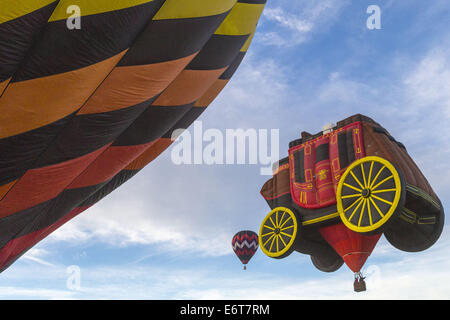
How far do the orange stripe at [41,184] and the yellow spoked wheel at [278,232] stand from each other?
5.61 meters

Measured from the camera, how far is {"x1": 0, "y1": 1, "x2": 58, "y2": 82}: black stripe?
3308 millimetres

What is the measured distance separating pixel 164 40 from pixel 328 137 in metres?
6.16

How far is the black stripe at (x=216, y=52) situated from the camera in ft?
16.4

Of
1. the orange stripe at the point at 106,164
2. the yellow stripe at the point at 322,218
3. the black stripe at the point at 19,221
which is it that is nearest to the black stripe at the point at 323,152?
the yellow stripe at the point at 322,218

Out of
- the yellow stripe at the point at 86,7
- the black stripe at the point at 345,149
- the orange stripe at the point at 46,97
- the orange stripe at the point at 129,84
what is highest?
the black stripe at the point at 345,149

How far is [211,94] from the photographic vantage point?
6.29m

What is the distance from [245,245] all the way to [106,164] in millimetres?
8677

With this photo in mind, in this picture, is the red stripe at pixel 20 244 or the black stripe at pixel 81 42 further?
the red stripe at pixel 20 244

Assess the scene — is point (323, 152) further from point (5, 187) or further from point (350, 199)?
point (5, 187)

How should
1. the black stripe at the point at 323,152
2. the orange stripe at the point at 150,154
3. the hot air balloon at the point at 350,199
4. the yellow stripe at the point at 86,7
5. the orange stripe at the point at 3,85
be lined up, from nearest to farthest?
Answer: the yellow stripe at the point at 86,7
the orange stripe at the point at 3,85
the orange stripe at the point at 150,154
the hot air balloon at the point at 350,199
the black stripe at the point at 323,152

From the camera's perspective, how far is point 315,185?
942 centimetres

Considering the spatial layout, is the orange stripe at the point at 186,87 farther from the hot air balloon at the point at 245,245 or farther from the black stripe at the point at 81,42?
the hot air balloon at the point at 245,245

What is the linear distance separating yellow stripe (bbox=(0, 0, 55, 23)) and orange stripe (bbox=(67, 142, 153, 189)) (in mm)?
2329
